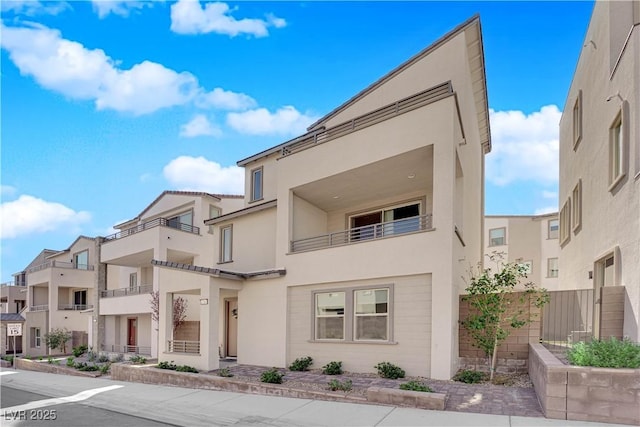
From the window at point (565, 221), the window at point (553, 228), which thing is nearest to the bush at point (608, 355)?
the window at point (565, 221)

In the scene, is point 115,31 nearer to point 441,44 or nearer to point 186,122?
point 186,122

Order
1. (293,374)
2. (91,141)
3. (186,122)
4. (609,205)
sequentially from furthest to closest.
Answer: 1. (186,122)
2. (91,141)
3. (293,374)
4. (609,205)

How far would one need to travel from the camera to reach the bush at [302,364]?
12.6m

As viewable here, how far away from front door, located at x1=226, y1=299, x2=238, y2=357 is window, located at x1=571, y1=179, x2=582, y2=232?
13594 mm

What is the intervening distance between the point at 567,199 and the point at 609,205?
809cm

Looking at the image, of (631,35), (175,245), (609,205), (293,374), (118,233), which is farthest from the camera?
(118,233)

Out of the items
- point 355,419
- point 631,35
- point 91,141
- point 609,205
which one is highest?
point 631,35

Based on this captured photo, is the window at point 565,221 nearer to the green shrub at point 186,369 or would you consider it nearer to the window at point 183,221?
the green shrub at point 186,369

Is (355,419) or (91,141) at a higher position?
(91,141)

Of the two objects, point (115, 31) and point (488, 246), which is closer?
point (115, 31)

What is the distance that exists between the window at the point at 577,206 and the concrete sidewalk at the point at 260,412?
36.3 ft

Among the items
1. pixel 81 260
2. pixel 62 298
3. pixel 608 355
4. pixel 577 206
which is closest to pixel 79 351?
pixel 62 298

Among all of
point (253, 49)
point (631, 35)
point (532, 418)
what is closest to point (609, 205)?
point (631, 35)

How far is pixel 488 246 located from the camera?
30.3 m
